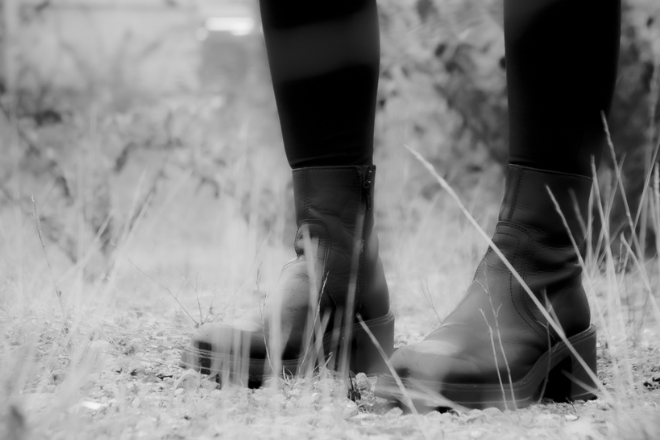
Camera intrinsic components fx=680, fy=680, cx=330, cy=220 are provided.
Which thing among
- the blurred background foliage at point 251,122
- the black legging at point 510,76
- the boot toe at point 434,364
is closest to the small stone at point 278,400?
the boot toe at point 434,364

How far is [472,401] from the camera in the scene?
933 millimetres

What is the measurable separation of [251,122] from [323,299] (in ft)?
6.29

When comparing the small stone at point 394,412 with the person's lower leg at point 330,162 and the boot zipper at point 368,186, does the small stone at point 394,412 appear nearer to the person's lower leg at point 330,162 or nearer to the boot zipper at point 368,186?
the person's lower leg at point 330,162

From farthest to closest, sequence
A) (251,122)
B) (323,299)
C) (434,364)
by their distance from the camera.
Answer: (251,122), (323,299), (434,364)

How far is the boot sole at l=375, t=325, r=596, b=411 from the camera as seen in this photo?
91cm

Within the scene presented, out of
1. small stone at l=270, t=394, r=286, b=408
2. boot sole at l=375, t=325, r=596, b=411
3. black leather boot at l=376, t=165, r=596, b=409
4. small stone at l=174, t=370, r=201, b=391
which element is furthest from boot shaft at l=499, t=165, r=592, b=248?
small stone at l=174, t=370, r=201, b=391

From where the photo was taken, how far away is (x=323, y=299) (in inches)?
44.9

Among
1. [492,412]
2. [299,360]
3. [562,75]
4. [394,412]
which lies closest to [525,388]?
[492,412]

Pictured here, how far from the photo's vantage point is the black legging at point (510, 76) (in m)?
0.99

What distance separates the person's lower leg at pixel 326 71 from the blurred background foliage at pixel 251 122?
1240mm

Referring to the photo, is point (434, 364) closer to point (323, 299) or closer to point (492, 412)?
point (492, 412)

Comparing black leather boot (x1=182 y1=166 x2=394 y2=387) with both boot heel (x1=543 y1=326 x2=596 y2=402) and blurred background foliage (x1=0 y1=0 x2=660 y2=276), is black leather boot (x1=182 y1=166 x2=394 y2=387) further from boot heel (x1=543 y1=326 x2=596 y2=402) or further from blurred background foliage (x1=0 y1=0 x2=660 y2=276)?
blurred background foliage (x1=0 y1=0 x2=660 y2=276)

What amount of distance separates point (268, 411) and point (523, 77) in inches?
24.2

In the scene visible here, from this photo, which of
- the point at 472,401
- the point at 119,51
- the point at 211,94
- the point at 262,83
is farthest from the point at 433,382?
the point at 119,51
